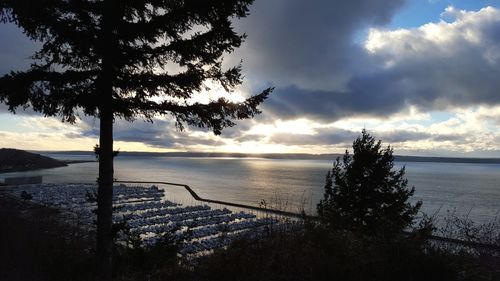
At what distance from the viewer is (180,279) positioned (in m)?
5.75

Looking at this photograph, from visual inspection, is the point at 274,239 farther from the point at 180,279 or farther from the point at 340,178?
the point at 340,178

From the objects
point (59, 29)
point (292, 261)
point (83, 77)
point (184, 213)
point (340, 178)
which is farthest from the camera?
point (184, 213)

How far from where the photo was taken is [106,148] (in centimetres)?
869

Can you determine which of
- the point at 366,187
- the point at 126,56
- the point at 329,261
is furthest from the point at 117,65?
the point at 366,187

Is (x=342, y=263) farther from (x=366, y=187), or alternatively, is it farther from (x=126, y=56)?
(x=366, y=187)

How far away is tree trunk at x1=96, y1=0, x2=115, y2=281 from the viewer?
8219mm

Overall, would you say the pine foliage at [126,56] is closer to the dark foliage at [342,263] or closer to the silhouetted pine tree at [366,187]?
the dark foliage at [342,263]

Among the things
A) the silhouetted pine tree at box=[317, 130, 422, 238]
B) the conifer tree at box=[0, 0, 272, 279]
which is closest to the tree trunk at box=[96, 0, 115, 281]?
the conifer tree at box=[0, 0, 272, 279]

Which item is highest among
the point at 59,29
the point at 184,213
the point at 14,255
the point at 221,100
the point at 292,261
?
the point at 59,29

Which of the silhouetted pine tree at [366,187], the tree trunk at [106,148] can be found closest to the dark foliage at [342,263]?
the tree trunk at [106,148]

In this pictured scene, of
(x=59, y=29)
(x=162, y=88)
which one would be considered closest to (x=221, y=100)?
(x=162, y=88)

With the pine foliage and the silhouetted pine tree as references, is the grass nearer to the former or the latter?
the pine foliage

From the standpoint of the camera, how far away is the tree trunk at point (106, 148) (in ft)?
27.0

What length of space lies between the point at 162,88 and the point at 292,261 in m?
5.49
